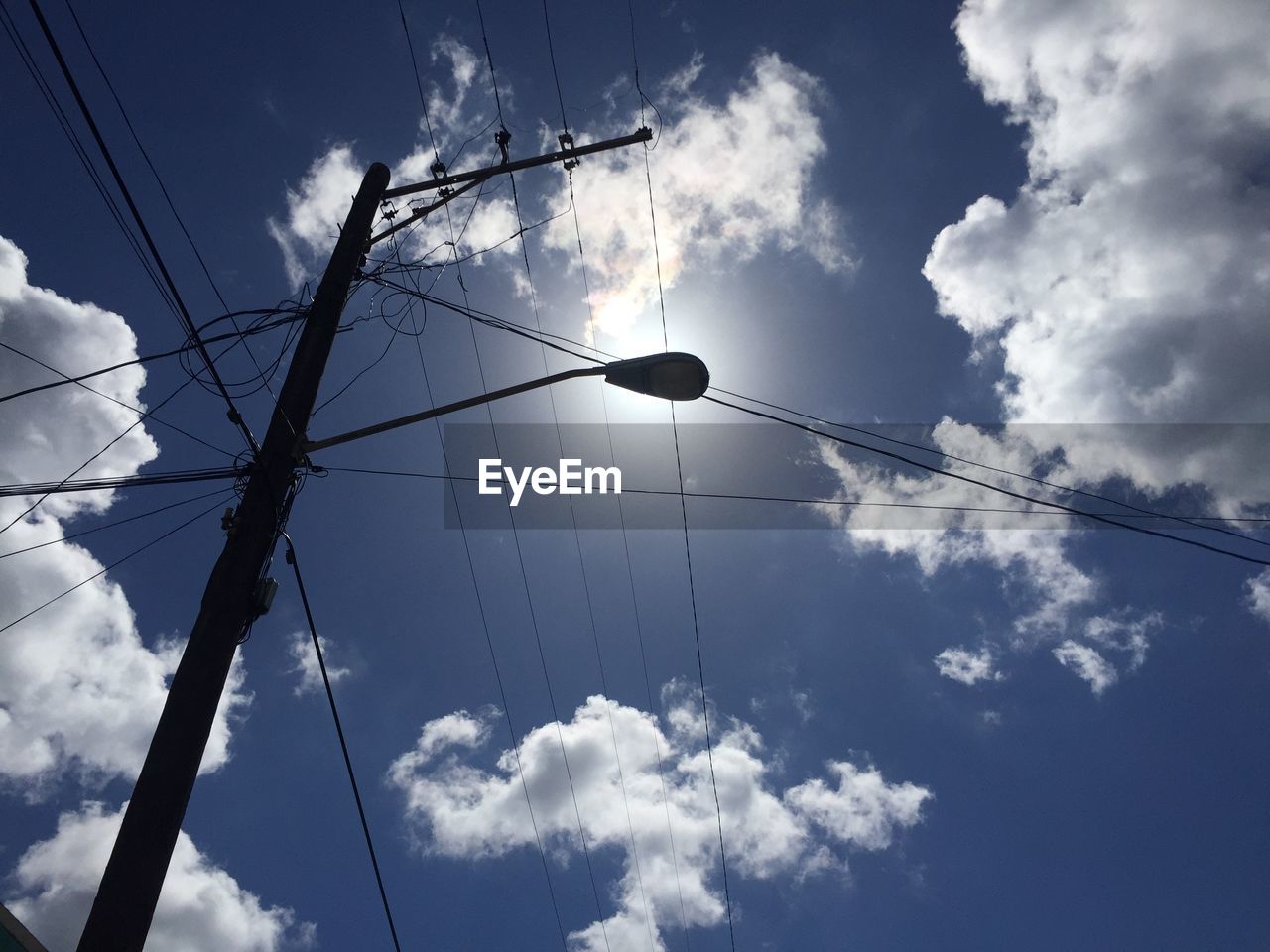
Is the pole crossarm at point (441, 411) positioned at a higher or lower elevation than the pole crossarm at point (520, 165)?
lower

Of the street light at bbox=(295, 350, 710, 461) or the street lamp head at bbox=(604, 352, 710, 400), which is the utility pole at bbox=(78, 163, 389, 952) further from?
the street lamp head at bbox=(604, 352, 710, 400)

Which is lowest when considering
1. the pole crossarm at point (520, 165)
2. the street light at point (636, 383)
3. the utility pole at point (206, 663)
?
the utility pole at point (206, 663)

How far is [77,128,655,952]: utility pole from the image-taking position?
3.19 metres

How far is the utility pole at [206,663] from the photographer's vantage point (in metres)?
3.17

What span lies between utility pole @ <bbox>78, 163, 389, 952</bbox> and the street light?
348mm

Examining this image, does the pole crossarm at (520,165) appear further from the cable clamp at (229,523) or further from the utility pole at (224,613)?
the cable clamp at (229,523)

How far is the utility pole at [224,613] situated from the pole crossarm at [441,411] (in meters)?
0.02

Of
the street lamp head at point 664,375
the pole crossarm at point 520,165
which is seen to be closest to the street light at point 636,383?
the street lamp head at point 664,375

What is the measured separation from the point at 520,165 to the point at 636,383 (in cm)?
341

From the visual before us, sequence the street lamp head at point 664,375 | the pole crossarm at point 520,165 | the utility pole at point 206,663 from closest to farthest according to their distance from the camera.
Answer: the utility pole at point 206,663
the street lamp head at point 664,375
the pole crossarm at point 520,165

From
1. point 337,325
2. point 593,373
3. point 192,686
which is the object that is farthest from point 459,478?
point 192,686

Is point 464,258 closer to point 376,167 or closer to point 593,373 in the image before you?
point 376,167

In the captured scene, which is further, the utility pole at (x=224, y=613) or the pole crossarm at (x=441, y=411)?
the pole crossarm at (x=441, y=411)

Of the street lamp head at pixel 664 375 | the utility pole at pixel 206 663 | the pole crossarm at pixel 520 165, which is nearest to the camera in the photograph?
the utility pole at pixel 206 663
